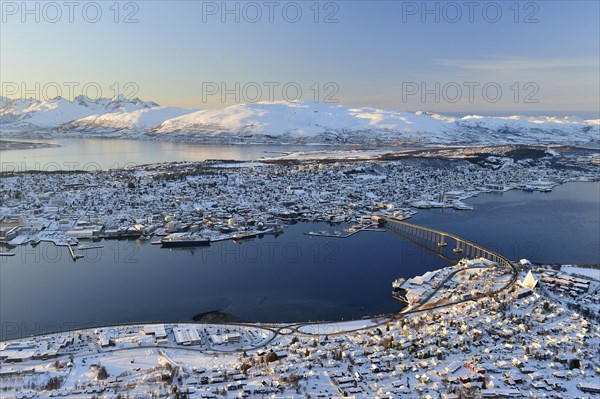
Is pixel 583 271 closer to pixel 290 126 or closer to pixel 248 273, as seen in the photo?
pixel 248 273

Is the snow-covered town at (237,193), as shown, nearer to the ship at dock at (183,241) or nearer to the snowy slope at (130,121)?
the ship at dock at (183,241)

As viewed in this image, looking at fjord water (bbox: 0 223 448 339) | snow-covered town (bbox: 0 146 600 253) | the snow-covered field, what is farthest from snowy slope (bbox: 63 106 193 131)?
the snow-covered field

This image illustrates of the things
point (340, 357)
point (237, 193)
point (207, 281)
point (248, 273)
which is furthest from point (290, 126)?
point (340, 357)

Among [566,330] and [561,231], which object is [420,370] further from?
[561,231]

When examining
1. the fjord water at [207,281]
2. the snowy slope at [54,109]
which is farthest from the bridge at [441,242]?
the snowy slope at [54,109]

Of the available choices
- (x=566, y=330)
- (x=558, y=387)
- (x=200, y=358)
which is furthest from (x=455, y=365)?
(x=200, y=358)

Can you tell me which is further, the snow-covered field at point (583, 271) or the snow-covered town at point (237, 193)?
the snow-covered town at point (237, 193)
